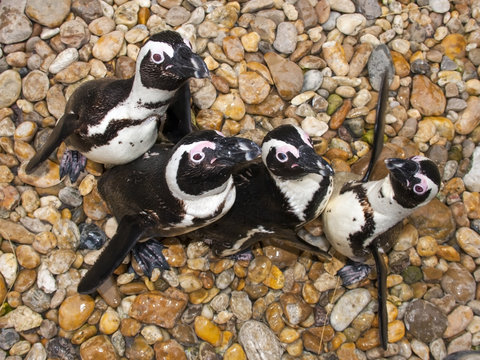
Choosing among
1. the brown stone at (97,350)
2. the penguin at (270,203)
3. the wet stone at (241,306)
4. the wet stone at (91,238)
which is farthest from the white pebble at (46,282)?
the wet stone at (241,306)

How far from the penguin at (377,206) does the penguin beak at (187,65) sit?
94 cm

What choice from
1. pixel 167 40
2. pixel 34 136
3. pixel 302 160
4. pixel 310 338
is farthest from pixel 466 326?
pixel 34 136

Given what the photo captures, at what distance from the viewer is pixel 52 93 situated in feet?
10.2

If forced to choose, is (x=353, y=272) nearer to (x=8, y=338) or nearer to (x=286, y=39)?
(x=286, y=39)

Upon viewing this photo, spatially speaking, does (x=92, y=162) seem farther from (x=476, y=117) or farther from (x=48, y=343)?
(x=476, y=117)

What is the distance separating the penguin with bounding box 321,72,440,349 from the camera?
8.02 ft

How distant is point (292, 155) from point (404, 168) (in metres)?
0.51

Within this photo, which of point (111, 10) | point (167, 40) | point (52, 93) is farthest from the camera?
point (111, 10)

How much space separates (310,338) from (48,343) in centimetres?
136

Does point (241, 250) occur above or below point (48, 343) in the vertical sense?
above

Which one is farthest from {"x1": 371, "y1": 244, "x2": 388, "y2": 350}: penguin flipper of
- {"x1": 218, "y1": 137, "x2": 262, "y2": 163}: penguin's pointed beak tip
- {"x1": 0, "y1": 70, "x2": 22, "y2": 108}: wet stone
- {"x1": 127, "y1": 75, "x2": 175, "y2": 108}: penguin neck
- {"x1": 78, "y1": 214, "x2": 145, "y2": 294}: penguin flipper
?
{"x1": 0, "y1": 70, "x2": 22, "y2": 108}: wet stone

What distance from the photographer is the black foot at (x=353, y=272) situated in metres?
2.96

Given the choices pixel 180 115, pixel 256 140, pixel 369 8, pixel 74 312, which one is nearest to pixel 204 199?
pixel 180 115

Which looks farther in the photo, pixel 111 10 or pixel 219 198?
pixel 111 10
